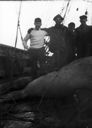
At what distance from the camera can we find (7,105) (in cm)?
728

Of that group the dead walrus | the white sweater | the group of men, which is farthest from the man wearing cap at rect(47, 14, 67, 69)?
the dead walrus

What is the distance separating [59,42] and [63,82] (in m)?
1.74

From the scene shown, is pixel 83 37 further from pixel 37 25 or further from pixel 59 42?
pixel 37 25

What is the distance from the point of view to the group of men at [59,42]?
8.34 metres

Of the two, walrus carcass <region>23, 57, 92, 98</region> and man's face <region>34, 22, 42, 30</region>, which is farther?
man's face <region>34, 22, 42, 30</region>

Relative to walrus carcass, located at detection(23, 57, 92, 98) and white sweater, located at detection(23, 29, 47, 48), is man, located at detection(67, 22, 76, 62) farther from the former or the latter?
walrus carcass, located at detection(23, 57, 92, 98)

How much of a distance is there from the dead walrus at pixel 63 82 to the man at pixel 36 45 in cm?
78

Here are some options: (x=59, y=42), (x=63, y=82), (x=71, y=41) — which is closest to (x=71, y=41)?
(x=71, y=41)

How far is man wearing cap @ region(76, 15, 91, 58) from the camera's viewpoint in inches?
330

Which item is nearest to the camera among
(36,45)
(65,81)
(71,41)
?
(65,81)

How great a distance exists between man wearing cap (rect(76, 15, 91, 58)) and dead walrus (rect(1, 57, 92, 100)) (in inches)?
48.1

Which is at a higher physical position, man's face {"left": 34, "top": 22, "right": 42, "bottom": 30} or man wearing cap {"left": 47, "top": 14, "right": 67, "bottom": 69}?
man's face {"left": 34, "top": 22, "right": 42, "bottom": 30}

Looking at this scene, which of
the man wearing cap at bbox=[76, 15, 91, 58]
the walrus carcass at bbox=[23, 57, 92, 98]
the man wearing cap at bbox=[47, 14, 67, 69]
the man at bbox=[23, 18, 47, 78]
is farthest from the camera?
the man wearing cap at bbox=[47, 14, 67, 69]

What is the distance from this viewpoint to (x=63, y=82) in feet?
23.7
